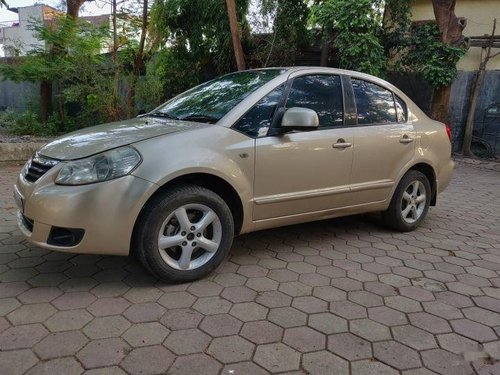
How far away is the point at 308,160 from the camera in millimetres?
3441

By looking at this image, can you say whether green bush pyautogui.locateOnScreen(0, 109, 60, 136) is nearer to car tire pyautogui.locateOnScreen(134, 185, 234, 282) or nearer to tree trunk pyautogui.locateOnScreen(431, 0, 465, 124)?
car tire pyautogui.locateOnScreen(134, 185, 234, 282)

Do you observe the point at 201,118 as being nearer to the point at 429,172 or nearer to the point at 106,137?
the point at 106,137

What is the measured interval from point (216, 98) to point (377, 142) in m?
1.52

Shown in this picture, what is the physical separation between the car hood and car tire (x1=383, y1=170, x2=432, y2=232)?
2.18 m

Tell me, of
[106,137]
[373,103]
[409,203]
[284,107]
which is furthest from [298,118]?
[409,203]

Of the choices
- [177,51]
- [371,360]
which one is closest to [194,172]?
[371,360]

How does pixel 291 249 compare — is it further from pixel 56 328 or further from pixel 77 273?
pixel 56 328

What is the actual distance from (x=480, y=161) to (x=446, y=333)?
8.65 m

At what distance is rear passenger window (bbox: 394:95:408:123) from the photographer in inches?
166

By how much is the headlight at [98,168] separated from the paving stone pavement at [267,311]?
776 millimetres

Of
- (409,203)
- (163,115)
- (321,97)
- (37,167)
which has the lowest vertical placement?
(409,203)

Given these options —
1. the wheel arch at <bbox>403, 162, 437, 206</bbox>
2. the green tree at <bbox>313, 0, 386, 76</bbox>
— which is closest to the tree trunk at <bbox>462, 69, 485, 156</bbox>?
the green tree at <bbox>313, 0, 386, 76</bbox>

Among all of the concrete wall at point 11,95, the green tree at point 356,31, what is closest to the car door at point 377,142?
the green tree at point 356,31

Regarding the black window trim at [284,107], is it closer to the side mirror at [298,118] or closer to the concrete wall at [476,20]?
the side mirror at [298,118]
